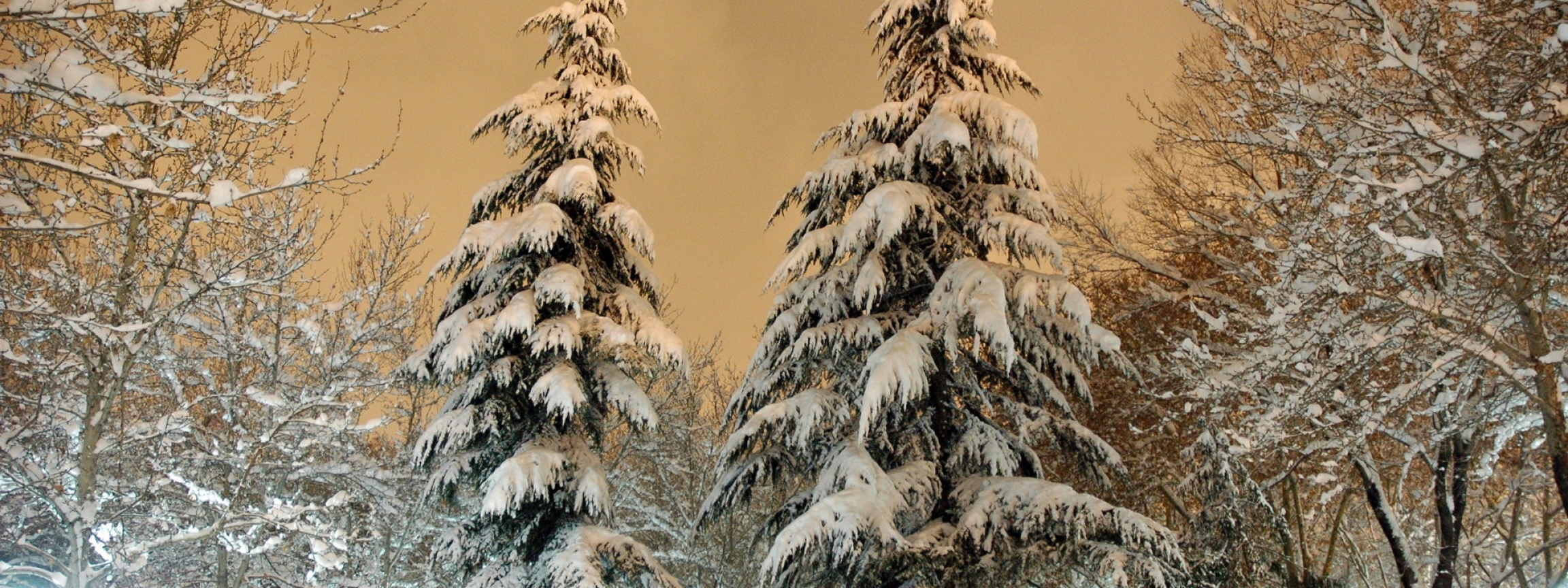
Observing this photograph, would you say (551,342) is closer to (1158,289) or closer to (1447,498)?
(1158,289)

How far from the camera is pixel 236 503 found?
28.3ft

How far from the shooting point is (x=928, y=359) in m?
8.86


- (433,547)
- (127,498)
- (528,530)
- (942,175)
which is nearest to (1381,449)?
(942,175)

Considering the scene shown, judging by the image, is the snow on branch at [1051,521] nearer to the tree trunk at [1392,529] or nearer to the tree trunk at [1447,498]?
the tree trunk at [1447,498]

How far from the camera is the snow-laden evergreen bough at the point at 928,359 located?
8328mm

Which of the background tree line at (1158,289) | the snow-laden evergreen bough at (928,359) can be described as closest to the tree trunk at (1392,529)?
the background tree line at (1158,289)

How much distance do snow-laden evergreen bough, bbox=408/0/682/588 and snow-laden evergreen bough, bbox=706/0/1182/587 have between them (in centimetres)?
166

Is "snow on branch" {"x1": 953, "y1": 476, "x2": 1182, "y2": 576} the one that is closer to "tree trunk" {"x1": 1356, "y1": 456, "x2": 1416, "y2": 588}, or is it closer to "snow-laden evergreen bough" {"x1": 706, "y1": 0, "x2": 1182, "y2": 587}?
"snow-laden evergreen bough" {"x1": 706, "y1": 0, "x2": 1182, "y2": 587}

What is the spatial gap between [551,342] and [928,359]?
4.51m

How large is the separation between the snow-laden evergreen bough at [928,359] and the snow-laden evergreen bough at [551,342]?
166cm

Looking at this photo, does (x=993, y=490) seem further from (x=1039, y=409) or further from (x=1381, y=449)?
(x=1381, y=449)

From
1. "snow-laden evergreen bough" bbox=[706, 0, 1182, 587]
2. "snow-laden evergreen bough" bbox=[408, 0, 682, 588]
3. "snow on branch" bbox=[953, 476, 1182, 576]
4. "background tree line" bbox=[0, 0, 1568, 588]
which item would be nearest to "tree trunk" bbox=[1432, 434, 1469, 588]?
"background tree line" bbox=[0, 0, 1568, 588]

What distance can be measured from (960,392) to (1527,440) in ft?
22.1

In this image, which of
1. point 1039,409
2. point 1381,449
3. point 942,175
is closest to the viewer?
point 1039,409
